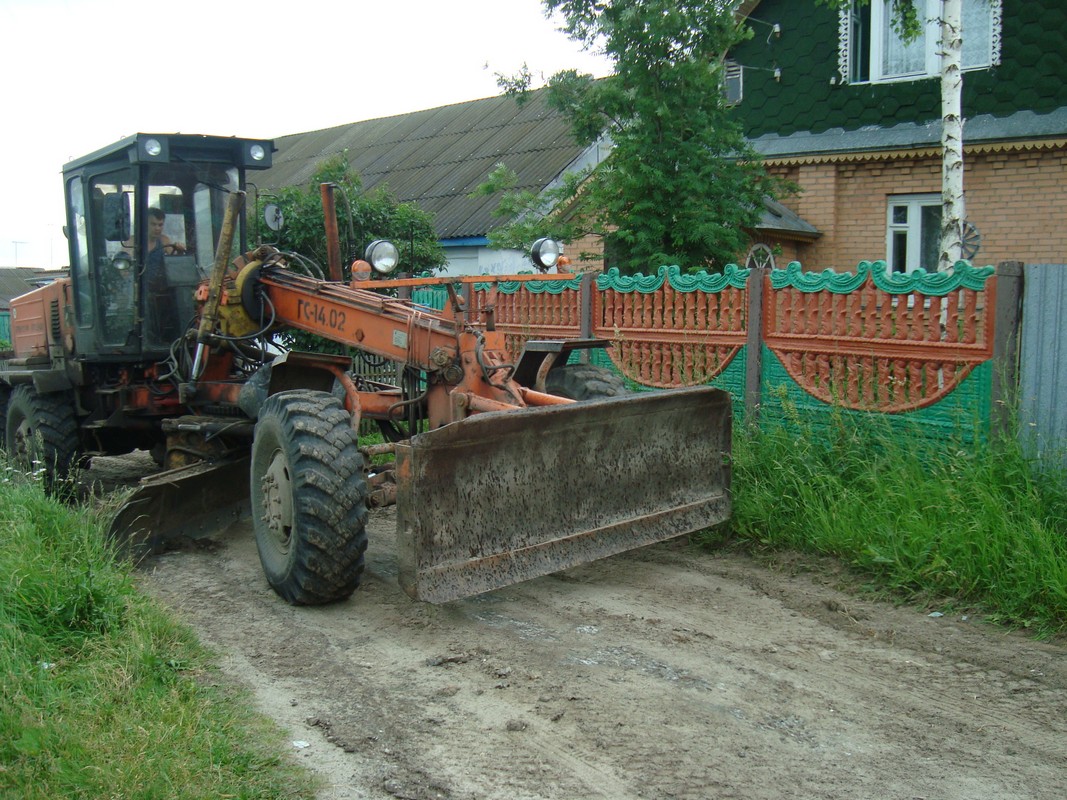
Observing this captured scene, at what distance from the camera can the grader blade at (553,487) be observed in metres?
4.79

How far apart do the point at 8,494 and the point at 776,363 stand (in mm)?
5137

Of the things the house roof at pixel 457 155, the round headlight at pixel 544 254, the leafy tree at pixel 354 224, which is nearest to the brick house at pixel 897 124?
the house roof at pixel 457 155

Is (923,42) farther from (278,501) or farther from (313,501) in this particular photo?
(313,501)

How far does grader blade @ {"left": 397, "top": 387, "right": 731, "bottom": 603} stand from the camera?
4.79 metres

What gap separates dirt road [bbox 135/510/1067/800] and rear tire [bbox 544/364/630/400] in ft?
3.89

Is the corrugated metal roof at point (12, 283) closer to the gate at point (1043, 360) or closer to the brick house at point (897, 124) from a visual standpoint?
the brick house at point (897, 124)

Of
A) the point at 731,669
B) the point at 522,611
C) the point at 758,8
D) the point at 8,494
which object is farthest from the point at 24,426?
the point at 758,8

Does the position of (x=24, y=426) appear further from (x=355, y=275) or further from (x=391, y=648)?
(x=391, y=648)

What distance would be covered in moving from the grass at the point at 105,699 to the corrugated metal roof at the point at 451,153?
41.2ft

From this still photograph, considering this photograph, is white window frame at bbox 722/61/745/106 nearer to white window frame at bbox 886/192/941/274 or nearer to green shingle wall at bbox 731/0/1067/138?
green shingle wall at bbox 731/0/1067/138

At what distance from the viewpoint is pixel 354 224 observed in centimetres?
1230

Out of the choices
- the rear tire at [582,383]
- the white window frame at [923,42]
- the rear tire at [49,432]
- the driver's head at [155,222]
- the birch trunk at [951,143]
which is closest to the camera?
the rear tire at [582,383]

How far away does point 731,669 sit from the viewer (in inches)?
177

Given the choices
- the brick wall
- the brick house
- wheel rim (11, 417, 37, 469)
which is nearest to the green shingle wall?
the brick house
